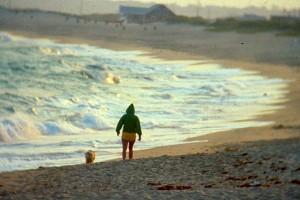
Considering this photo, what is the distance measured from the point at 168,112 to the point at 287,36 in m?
32.7

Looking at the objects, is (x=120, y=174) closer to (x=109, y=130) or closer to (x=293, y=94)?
(x=109, y=130)

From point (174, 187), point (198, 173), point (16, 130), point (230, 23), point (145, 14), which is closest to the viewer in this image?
point (174, 187)

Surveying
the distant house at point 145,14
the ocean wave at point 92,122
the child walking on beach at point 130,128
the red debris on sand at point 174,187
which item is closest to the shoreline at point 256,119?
the child walking on beach at point 130,128

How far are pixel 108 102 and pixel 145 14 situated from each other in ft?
221

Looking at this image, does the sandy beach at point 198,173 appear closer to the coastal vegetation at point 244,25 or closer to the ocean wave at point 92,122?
the ocean wave at point 92,122

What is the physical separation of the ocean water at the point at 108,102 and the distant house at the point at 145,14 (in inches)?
1666

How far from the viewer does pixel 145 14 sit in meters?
96.2

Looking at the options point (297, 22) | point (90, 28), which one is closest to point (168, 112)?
point (297, 22)

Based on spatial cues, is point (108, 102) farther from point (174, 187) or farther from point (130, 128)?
point (174, 187)

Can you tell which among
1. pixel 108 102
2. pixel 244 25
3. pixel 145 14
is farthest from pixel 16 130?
pixel 145 14

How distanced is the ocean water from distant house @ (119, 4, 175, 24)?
4231 centimetres

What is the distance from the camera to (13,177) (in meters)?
13.5

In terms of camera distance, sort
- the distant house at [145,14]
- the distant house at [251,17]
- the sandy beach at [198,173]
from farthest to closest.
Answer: the distant house at [145,14] → the distant house at [251,17] → the sandy beach at [198,173]

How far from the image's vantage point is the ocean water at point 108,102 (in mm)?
18531
